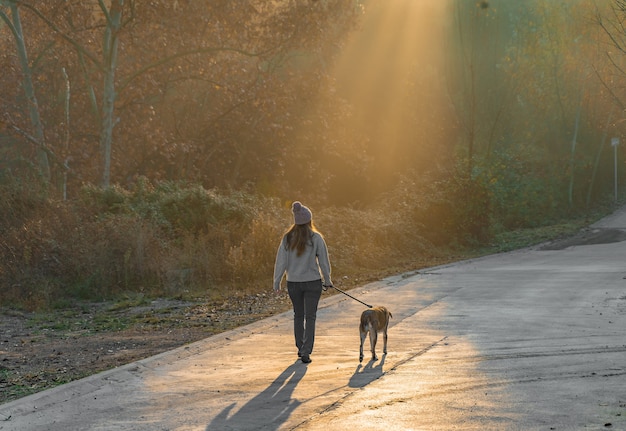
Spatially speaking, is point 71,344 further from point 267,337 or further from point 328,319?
point 328,319

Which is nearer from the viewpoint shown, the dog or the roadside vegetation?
the dog

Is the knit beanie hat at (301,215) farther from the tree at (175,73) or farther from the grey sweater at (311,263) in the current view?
the tree at (175,73)

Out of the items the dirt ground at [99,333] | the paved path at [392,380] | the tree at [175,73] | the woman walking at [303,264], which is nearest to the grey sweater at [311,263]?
the woman walking at [303,264]

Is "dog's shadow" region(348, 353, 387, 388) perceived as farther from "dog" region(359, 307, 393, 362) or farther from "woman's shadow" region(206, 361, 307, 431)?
"woman's shadow" region(206, 361, 307, 431)

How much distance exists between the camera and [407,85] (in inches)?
1859

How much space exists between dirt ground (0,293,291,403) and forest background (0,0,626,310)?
4.48ft

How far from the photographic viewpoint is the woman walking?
11.2m

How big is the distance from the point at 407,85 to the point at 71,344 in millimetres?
36177

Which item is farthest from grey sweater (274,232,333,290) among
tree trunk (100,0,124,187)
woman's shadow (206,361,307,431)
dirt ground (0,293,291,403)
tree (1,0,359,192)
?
tree (1,0,359,192)

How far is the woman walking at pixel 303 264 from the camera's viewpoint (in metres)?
11.2

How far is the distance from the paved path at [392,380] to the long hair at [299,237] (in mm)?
1315

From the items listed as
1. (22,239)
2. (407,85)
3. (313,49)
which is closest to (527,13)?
(407,85)

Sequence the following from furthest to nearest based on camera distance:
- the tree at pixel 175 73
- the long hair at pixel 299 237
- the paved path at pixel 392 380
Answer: the tree at pixel 175 73
the long hair at pixel 299 237
the paved path at pixel 392 380

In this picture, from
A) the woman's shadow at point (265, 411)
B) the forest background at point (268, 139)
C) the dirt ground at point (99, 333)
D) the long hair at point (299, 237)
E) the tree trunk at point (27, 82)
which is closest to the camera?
the woman's shadow at point (265, 411)
